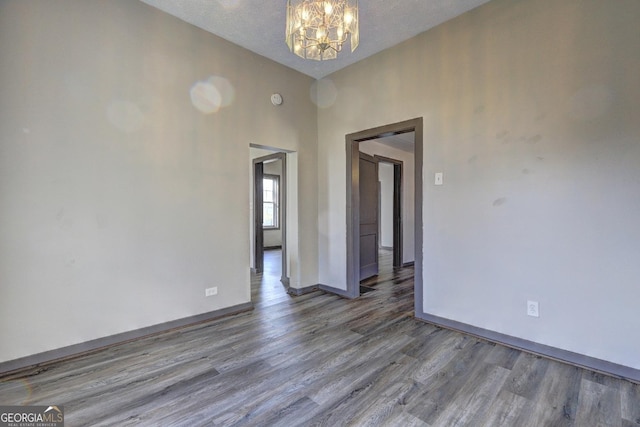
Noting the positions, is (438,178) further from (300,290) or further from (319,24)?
(300,290)

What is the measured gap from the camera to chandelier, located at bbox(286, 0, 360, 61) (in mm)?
1853

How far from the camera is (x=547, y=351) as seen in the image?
91.9 inches

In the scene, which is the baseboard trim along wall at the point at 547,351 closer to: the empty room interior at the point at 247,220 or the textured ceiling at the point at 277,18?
the empty room interior at the point at 247,220

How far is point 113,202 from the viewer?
2.51 metres

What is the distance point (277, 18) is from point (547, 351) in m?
3.82

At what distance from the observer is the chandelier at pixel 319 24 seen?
1.85 metres

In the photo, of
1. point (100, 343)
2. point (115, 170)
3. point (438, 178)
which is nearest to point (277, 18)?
point (115, 170)

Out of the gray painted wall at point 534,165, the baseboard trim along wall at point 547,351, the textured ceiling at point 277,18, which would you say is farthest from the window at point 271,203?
the baseboard trim along wall at point 547,351

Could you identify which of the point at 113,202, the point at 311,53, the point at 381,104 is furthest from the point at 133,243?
the point at 381,104

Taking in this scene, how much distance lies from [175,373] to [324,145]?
3.17 meters

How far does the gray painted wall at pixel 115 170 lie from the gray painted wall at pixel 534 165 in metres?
2.11

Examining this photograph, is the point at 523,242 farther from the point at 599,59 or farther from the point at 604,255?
the point at 599,59

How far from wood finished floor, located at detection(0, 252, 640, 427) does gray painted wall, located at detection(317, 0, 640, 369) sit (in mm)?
460

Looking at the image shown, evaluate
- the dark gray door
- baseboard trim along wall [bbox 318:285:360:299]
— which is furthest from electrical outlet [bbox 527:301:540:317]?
the dark gray door
